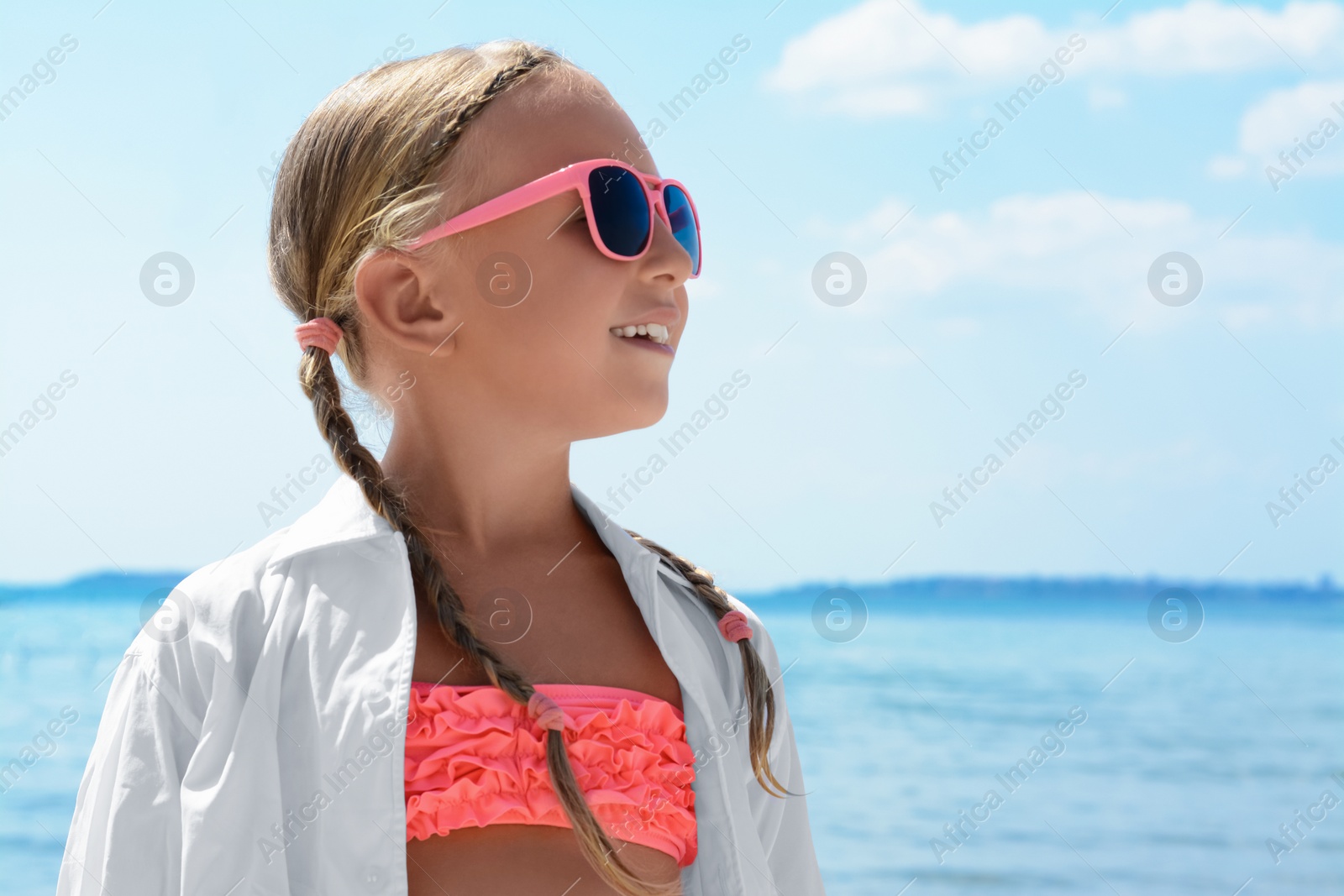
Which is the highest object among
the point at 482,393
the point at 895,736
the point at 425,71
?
the point at 425,71

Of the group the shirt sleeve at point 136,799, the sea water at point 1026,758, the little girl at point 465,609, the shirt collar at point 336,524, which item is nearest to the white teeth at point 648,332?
the little girl at point 465,609

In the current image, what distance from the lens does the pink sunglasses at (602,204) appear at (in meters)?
1.74

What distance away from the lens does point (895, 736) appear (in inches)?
373

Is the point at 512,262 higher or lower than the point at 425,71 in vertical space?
lower

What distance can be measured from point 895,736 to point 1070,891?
363 centimetres

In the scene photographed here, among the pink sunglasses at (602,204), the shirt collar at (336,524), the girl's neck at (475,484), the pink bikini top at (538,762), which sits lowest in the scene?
the pink bikini top at (538,762)

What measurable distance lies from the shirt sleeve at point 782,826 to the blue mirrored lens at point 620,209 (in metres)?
0.65

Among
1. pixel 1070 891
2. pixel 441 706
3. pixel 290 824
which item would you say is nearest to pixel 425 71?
pixel 441 706

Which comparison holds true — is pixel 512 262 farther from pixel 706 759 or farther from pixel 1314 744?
pixel 1314 744

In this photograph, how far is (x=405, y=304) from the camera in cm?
181

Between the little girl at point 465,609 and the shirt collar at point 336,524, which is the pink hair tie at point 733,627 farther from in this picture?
the shirt collar at point 336,524

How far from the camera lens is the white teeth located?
178 cm

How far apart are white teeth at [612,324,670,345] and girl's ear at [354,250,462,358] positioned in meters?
0.24

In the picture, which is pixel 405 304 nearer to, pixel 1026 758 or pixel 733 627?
pixel 733 627
